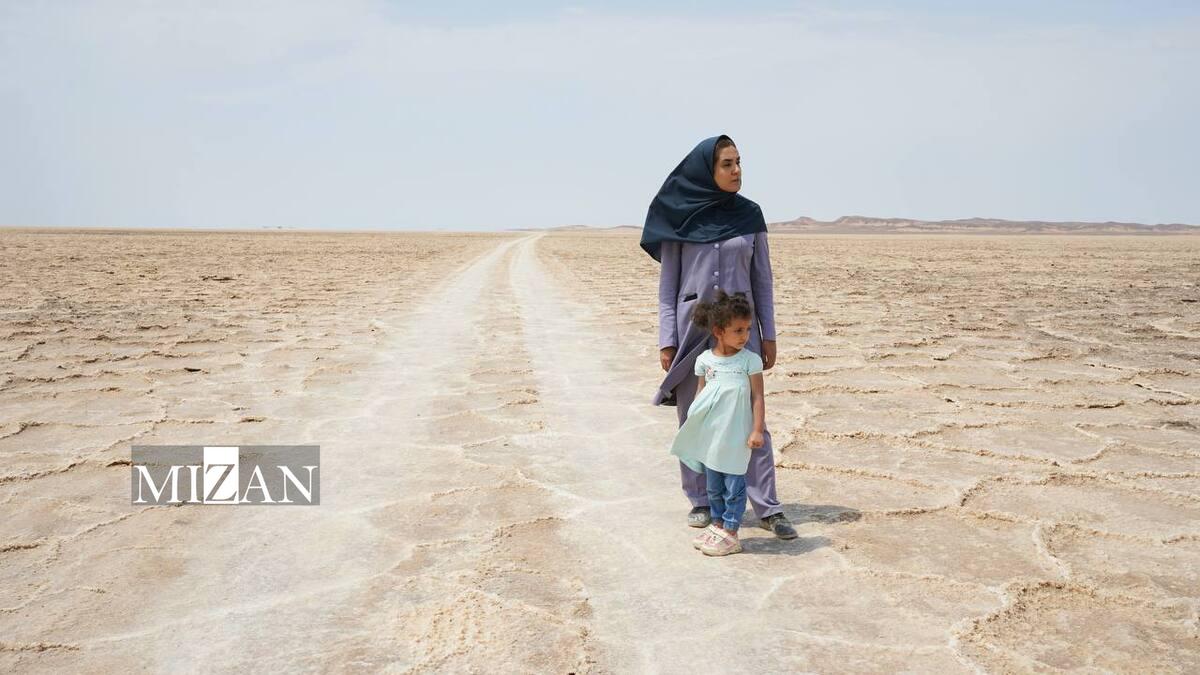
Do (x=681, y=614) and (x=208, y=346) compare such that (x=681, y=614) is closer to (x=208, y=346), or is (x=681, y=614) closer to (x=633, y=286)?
(x=208, y=346)

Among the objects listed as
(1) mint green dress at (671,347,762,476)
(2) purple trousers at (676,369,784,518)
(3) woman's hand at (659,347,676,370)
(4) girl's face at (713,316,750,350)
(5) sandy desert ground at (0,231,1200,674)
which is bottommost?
(5) sandy desert ground at (0,231,1200,674)

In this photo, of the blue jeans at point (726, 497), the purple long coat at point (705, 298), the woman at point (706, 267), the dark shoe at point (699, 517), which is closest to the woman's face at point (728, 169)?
the woman at point (706, 267)

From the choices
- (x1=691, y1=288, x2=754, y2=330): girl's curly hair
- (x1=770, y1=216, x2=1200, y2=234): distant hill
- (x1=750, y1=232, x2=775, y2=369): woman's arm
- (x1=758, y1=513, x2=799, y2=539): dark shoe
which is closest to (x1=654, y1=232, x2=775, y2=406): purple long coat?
(x1=750, y1=232, x2=775, y2=369): woman's arm

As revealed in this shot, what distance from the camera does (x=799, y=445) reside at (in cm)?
441

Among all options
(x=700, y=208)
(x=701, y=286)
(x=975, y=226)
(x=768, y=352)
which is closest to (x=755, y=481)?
(x=768, y=352)

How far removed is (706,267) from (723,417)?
1.87ft

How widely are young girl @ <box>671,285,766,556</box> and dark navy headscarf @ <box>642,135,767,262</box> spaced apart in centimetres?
31

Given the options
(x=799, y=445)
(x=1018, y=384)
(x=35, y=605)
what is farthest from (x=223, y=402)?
(x=1018, y=384)

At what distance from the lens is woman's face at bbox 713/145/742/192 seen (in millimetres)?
3107

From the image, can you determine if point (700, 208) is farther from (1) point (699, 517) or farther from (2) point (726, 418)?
(1) point (699, 517)

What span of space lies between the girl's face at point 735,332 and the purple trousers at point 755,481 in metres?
0.36

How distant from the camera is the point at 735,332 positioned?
2938 millimetres

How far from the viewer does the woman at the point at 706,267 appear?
318 cm

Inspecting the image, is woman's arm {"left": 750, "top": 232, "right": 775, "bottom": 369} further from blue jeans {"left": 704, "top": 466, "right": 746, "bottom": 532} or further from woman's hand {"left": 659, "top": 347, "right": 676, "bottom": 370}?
blue jeans {"left": 704, "top": 466, "right": 746, "bottom": 532}
